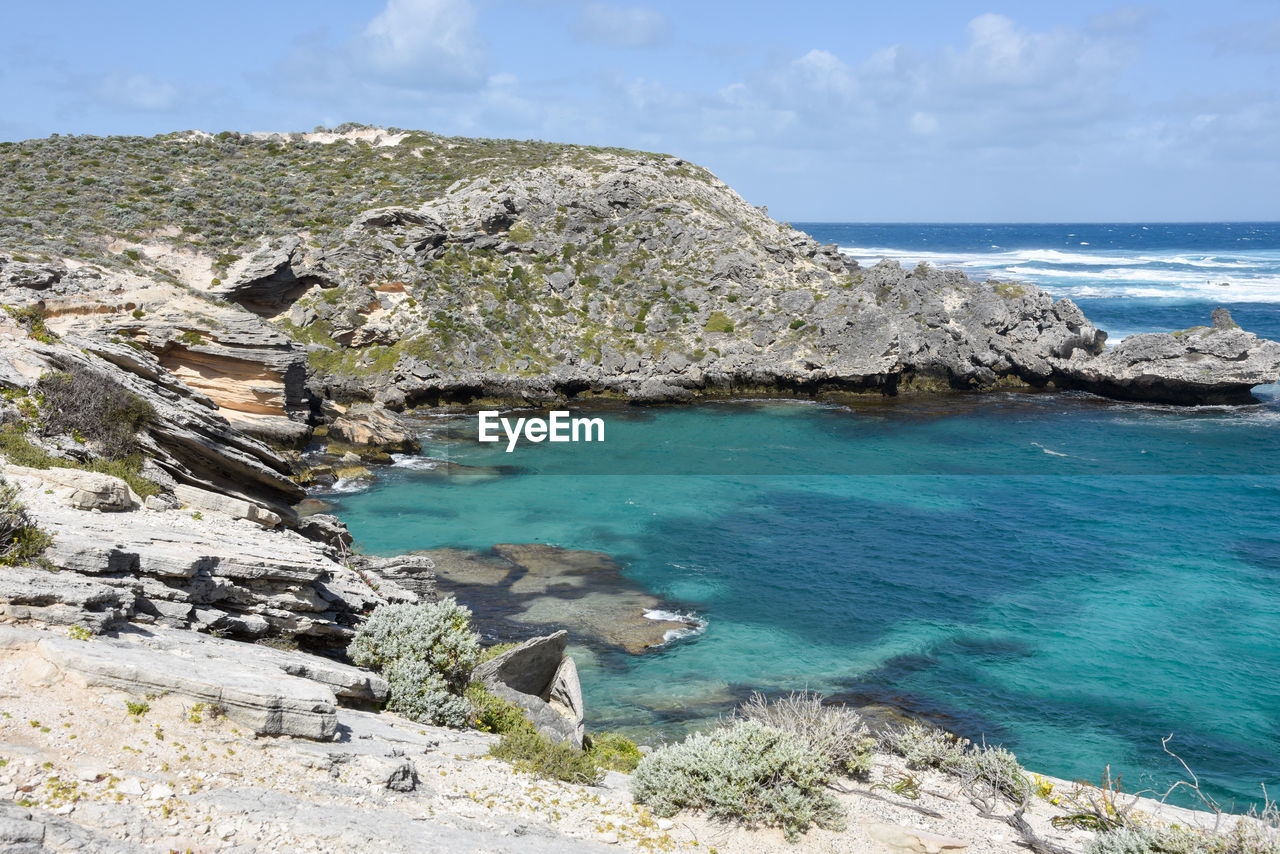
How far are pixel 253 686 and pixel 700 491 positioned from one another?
110 ft

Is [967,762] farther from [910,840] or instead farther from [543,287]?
[543,287]

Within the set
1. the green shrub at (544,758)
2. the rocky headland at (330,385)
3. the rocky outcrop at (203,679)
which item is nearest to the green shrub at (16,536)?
the rocky headland at (330,385)

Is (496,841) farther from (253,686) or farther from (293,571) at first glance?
(293,571)

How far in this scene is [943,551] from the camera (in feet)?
112

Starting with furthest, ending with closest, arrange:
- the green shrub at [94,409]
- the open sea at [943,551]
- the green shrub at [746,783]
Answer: the open sea at [943,551], the green shrub at [94,409], the green shrub at [746,783]

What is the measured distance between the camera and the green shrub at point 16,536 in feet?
35.9

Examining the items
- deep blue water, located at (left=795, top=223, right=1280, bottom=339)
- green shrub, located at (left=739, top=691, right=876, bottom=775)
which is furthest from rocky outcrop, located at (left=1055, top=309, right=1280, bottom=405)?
green shrub, located at (left=739, top=691, right=876, bottom=775)

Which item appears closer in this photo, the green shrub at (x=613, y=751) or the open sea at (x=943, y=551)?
the green shrub at (x=613, y=751)

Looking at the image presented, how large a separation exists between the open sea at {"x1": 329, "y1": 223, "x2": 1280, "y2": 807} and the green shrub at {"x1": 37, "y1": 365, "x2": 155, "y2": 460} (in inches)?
521

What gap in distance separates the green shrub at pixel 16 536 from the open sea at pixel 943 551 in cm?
1374

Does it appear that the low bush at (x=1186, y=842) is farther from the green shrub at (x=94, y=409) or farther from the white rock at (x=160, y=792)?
the green shrub at (x=94, y=409)

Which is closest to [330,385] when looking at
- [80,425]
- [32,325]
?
[32,325]

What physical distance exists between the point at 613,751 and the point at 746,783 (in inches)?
196

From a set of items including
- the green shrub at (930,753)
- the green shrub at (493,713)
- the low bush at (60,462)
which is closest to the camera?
the low bush at (60,462)
